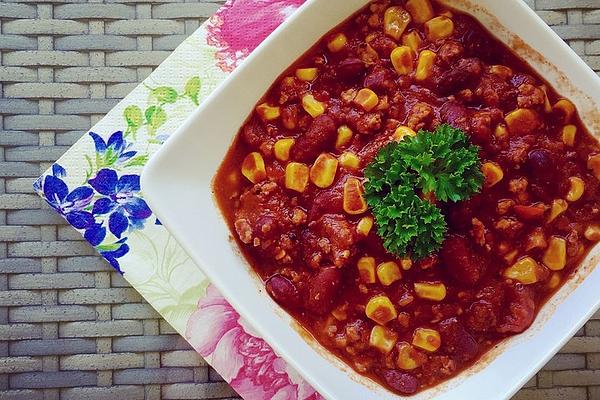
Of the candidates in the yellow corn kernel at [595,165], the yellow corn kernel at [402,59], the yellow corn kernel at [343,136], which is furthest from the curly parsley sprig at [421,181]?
the yellow corn kernel at [595,165]

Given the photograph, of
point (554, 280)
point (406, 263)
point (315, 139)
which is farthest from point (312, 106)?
point (554, 280)

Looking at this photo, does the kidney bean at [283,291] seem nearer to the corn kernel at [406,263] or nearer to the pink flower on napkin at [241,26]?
the corn kernel at [406,263]

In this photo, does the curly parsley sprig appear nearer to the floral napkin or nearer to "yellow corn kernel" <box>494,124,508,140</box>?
"yellow corn kernel" <box>494,124,508,140</box>

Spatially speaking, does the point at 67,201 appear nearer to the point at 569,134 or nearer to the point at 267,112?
the point at 267,112

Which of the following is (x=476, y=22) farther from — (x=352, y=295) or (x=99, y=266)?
(x=99, y=266)

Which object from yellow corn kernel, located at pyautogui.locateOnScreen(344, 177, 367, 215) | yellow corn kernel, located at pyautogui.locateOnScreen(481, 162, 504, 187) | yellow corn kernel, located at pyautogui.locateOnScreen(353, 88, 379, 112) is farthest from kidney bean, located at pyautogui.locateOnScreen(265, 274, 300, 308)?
yellow corn kernel, located at pyautogui.locateOnScreen(481, 162, 504, 187)
